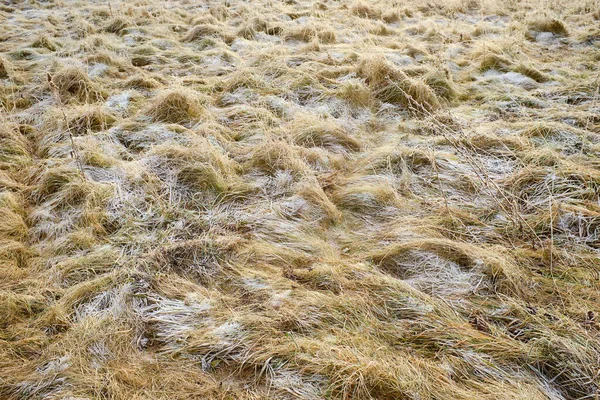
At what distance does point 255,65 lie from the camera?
17.5 feet

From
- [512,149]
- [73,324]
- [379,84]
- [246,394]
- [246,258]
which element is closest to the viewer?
[246,394]

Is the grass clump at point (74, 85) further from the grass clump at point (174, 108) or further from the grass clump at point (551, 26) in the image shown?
the grass clump at point (551, 26)

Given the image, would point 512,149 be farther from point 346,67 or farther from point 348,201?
point 346,67

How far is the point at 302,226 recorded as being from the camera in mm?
2842

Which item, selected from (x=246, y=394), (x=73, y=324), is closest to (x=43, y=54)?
(x=73, y=324)

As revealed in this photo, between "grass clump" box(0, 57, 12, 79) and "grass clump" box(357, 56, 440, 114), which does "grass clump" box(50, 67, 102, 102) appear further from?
"grass clump" box(357, 56, 440, 114)

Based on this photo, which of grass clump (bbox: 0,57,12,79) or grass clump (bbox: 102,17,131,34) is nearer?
grass clump (bbox: 0,57,12,79)

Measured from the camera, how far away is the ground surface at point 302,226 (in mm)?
1865

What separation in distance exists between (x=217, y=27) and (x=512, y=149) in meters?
5.23

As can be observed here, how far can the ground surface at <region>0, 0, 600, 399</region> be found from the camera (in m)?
1.87

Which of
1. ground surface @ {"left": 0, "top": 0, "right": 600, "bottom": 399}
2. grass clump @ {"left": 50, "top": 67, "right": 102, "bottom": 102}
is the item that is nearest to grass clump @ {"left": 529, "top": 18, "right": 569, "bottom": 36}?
ground surface @ {"left": 0, "top": 0, "right": 600, "bottom": 399}

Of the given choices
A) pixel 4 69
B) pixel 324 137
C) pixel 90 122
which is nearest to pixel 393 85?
pixel 324 137

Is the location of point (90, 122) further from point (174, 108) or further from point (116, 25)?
point (116, 25)

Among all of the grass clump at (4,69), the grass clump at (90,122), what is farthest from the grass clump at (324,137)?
the grass clump at (4,69)
